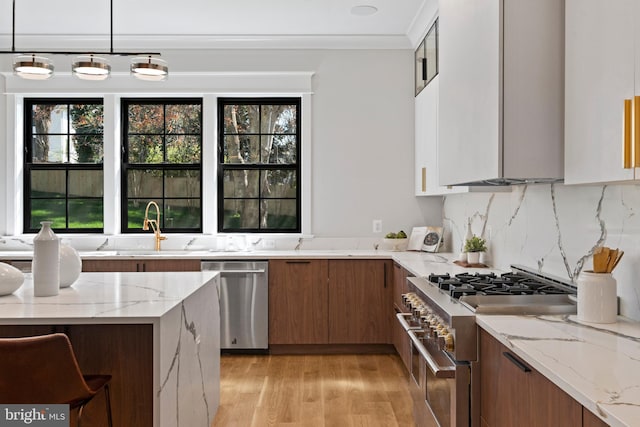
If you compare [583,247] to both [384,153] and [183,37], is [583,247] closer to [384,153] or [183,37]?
[384,153]

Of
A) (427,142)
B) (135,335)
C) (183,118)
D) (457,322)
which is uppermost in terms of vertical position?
(183,118)

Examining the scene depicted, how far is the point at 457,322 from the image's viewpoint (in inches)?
77.0

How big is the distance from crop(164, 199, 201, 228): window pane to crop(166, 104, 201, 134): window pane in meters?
0.66

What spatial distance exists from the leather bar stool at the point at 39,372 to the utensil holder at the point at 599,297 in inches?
68.7

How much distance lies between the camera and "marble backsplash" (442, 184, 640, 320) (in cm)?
198

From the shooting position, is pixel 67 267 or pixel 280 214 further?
pixel 280 214

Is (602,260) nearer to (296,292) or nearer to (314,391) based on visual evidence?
(314,391)

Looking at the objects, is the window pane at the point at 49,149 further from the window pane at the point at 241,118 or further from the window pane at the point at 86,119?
the window pane at the point at 241,118

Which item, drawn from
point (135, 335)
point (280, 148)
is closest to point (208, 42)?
point (280, 148)

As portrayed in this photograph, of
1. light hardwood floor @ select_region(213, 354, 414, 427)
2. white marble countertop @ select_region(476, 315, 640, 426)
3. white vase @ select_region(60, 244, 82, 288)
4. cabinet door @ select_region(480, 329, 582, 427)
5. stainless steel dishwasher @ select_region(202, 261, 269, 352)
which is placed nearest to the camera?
white marble countertop @ select_region(476, 315, 640, 426)

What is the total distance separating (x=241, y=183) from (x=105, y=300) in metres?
2.86

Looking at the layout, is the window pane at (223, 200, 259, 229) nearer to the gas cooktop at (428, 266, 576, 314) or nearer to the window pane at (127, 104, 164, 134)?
the window pane at (127, 104, 164, 134)

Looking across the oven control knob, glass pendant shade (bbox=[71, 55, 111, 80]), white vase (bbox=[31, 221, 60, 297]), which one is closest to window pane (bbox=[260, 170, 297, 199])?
glass pendant shade (bbox=[71, 55, 111, 80])

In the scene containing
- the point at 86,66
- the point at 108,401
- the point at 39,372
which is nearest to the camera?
the point at 39,372
